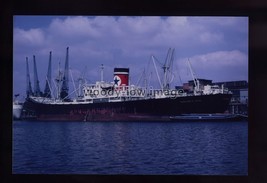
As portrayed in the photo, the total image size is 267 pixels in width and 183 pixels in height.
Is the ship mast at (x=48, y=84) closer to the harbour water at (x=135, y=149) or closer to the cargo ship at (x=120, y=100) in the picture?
the cargo ship at (x=120, y=100)

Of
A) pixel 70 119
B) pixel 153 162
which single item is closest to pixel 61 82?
pixel 70 119

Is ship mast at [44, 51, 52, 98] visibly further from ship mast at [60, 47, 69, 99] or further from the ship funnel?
the ship funnel

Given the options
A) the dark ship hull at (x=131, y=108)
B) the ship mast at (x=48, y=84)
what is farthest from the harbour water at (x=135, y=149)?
the ship mast at (x=48, y=84)

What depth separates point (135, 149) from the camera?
12.3ft

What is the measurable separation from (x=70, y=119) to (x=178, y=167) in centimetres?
83

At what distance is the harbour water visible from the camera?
3713 mm

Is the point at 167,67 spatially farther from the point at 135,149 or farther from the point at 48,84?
the point at 48,84

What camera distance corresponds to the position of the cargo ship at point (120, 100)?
377 cm

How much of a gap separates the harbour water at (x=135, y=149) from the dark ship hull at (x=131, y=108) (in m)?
0.07

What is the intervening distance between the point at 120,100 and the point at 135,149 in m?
0.37
